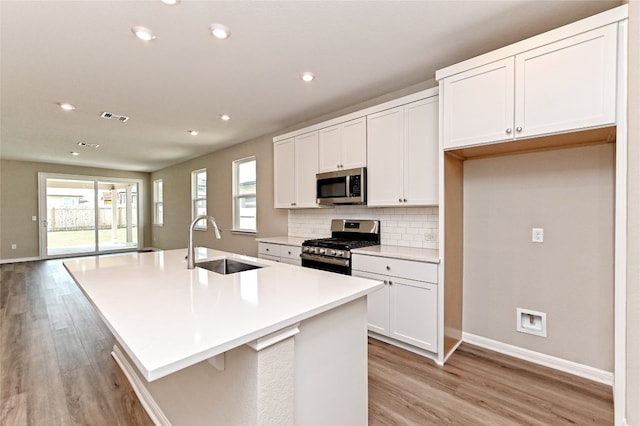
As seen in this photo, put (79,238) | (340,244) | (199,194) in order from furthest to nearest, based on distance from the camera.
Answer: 1. (79,238)
2. (199,194)
3. (340,244)

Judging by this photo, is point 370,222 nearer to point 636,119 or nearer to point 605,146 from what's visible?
point 605,146

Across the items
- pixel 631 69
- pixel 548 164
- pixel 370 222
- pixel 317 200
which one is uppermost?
pixel 631 69

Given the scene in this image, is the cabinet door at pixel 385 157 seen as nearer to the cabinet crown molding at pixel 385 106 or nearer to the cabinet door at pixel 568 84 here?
the cabinet crown molding at pixel 385 106

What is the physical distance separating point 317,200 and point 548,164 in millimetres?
2265

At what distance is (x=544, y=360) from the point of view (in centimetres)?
232

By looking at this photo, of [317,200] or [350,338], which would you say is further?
[317,200]

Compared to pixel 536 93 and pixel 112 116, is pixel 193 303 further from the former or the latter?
pixel 112 116

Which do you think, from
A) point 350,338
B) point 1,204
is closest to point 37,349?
point 350,338

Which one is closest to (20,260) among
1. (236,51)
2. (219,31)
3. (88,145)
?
(88,145)

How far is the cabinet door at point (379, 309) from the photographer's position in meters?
2.70

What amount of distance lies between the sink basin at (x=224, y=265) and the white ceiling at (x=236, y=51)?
67.1 inches

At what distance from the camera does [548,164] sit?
7.54 ft

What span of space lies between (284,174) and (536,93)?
9.60 ft

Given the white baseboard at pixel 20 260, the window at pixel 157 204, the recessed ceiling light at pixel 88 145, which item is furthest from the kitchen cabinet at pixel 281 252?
the white baseboard at pixel 20 260
